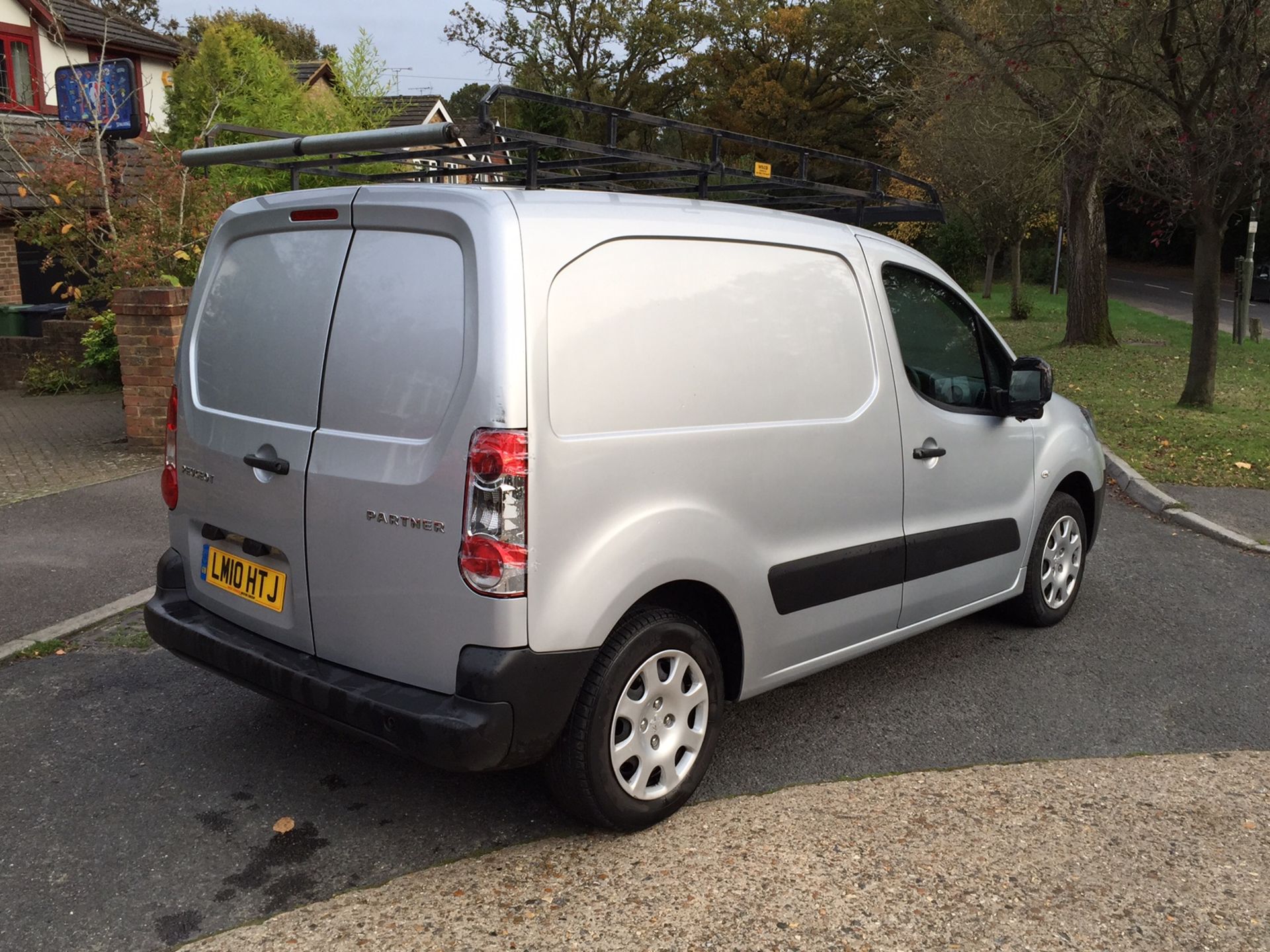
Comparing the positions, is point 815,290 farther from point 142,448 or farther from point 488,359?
point 142,448

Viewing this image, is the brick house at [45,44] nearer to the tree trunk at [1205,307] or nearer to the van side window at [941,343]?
the tree trunk at [1205,307]

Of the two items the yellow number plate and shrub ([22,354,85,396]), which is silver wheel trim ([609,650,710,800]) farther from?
shrub ([22,354,85,396])

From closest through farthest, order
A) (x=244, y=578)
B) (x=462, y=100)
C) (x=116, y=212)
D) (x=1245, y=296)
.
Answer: (x=244, y=578)
(x=116, y=212)
(x=1245, y=296)
(x=462, y=100)

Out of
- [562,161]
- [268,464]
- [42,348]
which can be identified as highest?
[562,161]

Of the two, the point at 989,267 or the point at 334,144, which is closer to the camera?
the point at 334,144

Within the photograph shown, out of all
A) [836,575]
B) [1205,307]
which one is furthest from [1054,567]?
[1205,307]

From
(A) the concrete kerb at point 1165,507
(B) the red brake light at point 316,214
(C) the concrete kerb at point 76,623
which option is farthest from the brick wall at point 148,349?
(A) the concrete kerb at point 1165,507

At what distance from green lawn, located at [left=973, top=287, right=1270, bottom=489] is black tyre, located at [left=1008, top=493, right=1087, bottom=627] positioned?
3.73 meters

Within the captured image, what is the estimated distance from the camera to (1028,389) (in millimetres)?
4926

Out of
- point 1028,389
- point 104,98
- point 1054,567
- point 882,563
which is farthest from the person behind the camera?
point 104,98

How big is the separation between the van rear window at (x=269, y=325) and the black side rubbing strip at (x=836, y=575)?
1.65 meters

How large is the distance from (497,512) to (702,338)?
37.4 inches

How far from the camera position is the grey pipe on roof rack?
319cm

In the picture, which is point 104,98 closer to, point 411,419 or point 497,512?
point 411,419
